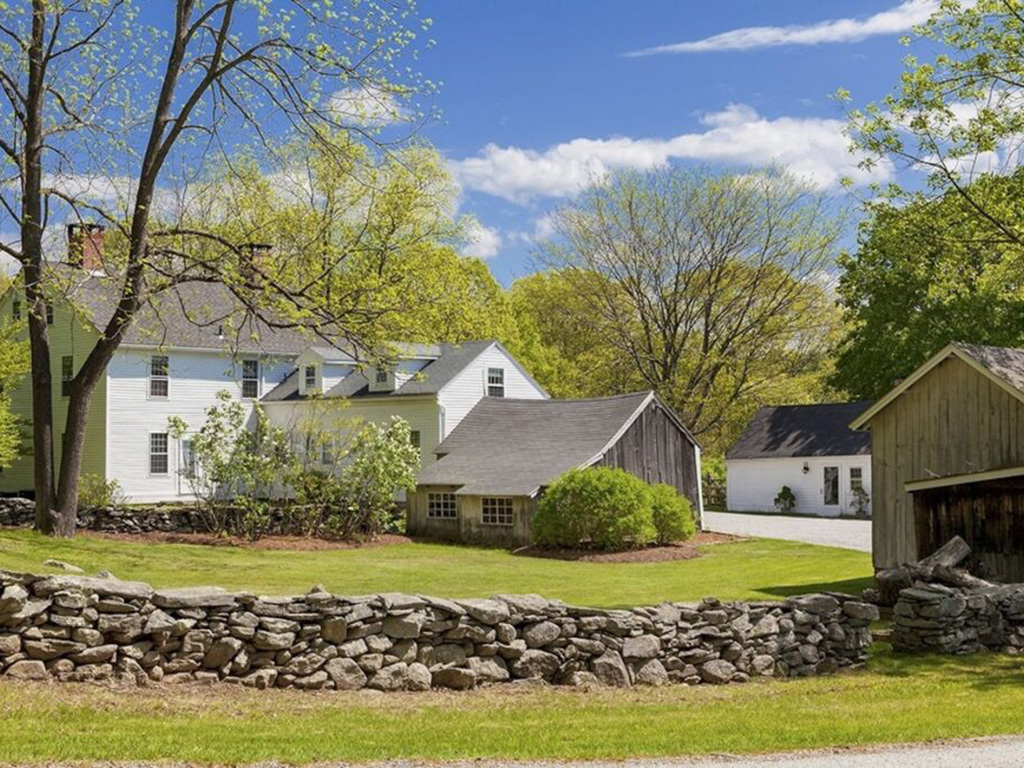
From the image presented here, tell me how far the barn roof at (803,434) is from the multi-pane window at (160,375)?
2309cm

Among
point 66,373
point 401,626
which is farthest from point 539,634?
point 66,373

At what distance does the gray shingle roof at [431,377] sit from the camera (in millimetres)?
38531

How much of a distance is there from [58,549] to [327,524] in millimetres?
9766

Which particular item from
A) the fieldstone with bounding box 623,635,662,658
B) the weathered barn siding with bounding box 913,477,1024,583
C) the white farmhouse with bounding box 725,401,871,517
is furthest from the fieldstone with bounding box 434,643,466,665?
the white farmhouse with bounding box 725,401,871,517

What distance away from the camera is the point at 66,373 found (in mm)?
43062

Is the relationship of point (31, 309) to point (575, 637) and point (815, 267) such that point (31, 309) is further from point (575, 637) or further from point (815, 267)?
point (815, 267)

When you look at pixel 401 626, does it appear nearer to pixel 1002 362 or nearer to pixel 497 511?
pixel 1002 362

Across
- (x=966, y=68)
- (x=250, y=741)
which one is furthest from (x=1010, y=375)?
(x=250, y=741)

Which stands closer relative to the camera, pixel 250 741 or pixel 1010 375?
pixel 250 741

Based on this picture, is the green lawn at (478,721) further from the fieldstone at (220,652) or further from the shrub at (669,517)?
the shrub at (669,517)

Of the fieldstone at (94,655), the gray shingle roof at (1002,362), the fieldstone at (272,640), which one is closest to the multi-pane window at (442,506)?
the gray shingle roof at (1002,362)

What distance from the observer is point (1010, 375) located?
750 inches

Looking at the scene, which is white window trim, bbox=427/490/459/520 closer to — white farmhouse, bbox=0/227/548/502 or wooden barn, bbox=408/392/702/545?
wooden barn, bbox=408/392/702/545

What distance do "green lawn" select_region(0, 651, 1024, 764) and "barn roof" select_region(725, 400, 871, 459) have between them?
112 feet
